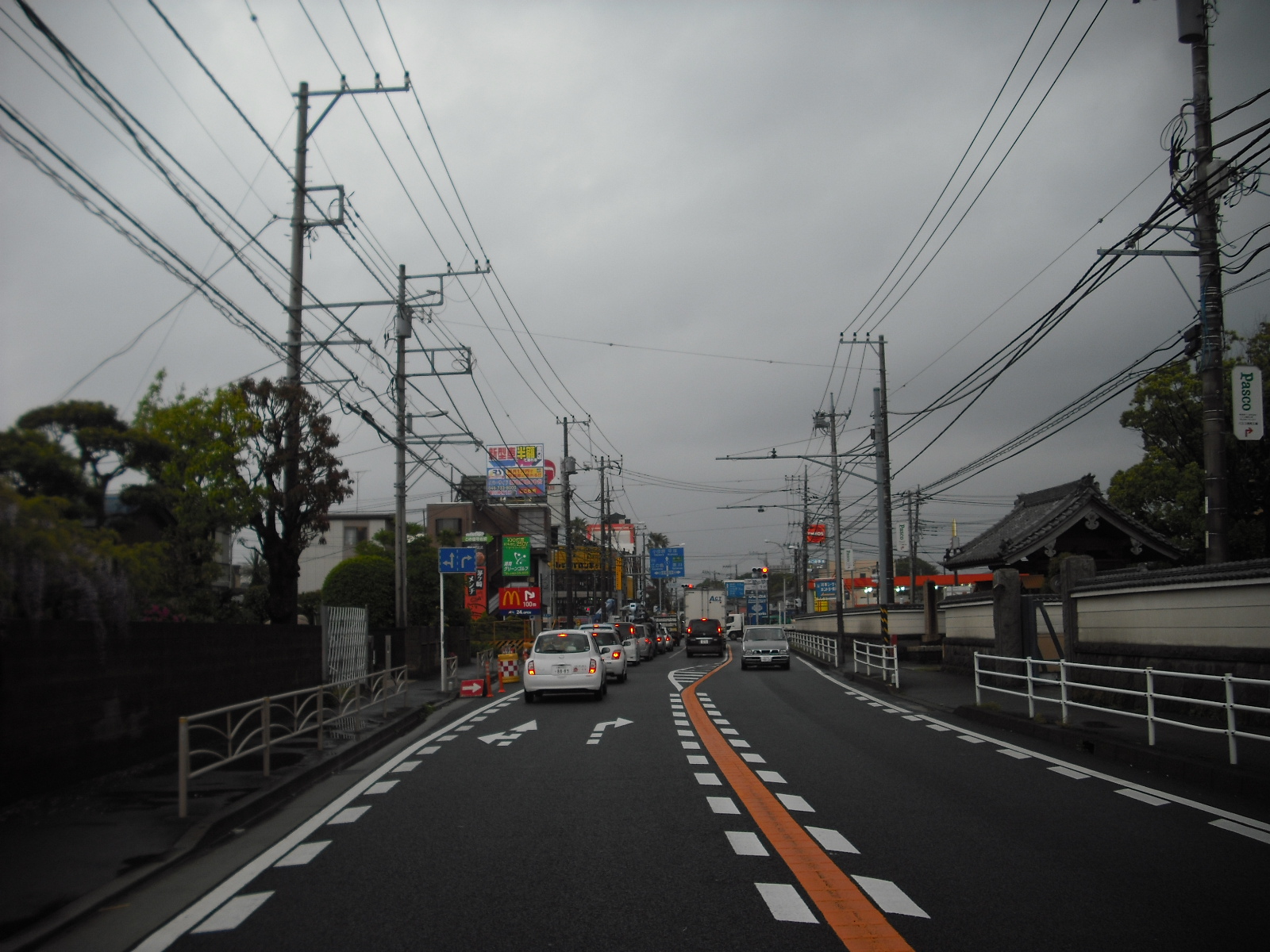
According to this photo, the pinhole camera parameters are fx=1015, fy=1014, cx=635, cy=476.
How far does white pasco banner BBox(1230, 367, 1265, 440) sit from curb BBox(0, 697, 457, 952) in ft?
46.4

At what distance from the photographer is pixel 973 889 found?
625 cm

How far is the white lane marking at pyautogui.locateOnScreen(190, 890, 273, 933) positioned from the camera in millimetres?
5777

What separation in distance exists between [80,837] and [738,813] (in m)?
5.38

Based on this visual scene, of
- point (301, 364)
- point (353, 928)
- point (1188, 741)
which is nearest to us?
point (353, 928)

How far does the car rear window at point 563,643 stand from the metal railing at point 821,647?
50.6 ft

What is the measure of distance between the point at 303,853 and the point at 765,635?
31.2 metres

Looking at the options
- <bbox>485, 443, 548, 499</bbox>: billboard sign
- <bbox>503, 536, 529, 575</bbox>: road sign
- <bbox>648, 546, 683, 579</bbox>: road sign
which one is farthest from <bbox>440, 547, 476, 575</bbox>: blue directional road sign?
<bbox>648, 546, 683, 579</bbox>: road sign

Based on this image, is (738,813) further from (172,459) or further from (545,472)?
(545,472)

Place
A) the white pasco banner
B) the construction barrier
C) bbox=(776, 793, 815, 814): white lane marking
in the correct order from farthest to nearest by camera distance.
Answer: the construction barrier
the white pasco banner
bbox=(776, 793, 815, 814): white lane marking

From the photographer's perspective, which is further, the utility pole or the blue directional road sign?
the utility pole

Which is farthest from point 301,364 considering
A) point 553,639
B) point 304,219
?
point 553,639

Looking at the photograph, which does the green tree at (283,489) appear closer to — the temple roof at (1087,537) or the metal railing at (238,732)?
the metal railing at (238,732)

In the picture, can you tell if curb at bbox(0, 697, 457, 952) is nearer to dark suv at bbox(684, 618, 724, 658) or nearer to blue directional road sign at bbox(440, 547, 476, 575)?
blue directional road sign at bbox(440, 547, 476, 575)

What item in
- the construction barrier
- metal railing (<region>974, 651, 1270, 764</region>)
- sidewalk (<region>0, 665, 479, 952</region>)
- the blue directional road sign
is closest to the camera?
sidewalk (<region>0, 665, 479, 952</region>)
